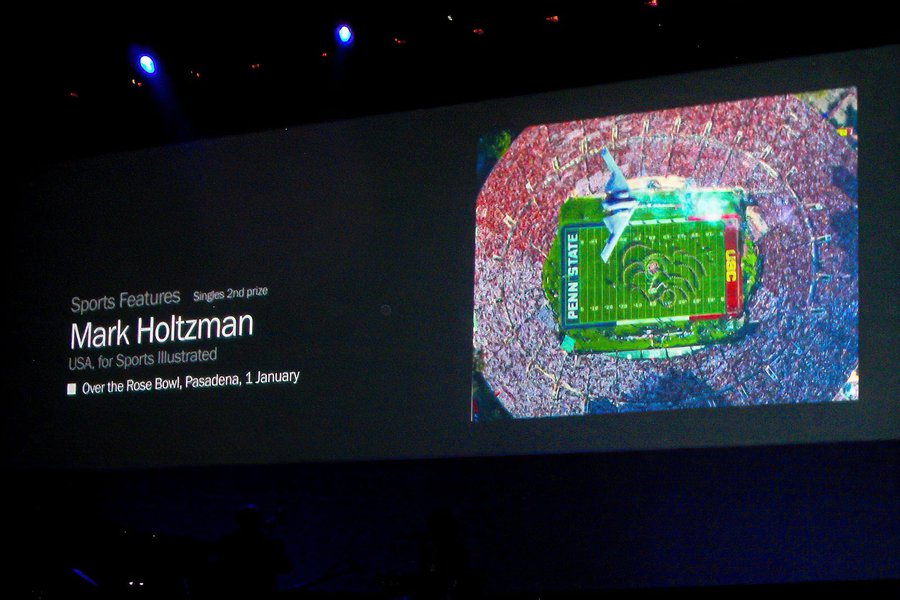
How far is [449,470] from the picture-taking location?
586 centimetres

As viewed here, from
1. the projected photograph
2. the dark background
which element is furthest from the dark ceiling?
the projected photograph

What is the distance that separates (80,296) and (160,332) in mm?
480

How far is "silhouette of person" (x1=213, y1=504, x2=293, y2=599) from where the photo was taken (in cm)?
525

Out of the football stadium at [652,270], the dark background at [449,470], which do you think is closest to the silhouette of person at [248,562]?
the dark background at [449,470]

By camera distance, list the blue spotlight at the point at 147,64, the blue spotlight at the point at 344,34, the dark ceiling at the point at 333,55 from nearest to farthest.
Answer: the dark ceiling at the point at 333,55
the blue spotlight at the point at 344,34
the blue spotlight at the point at 147,64

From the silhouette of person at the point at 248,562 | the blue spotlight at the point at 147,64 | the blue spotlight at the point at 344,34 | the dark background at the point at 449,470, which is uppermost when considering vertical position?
the blue spotlight at the point at 344,34

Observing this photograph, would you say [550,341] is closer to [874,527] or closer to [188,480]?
[874,527]

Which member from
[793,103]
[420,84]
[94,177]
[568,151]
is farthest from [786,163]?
[94,177]

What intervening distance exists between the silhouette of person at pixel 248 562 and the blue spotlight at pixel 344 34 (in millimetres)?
2035

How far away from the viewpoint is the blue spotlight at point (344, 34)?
5.90 meters

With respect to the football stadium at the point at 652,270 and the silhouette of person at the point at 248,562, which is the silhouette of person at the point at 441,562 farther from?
the football stadium at the point at 652,270

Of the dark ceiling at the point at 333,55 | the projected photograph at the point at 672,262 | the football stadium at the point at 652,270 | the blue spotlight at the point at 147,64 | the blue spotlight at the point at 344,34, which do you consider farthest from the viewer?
the blue spotlight at the point at 147,64

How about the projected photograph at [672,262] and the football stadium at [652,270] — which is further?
the football stadium at [652,270]

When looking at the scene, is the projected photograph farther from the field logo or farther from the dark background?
the dark background
